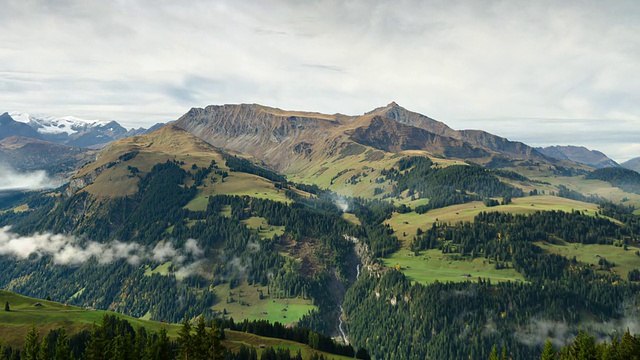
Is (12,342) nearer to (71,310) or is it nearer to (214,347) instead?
(71,310)

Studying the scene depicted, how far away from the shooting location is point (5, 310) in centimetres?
17062

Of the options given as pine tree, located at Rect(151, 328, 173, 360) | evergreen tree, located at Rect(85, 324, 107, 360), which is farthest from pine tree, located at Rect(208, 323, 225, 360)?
evergreen tree, located at Rect(85, 324, 107, 360)

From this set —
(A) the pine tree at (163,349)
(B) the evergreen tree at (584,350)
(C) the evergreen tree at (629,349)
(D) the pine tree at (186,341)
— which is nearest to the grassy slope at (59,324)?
(A) the pine tree at (163,349)

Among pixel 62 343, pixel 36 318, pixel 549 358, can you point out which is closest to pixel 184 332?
Answer: pixel 62 343

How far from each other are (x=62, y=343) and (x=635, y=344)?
452 feet

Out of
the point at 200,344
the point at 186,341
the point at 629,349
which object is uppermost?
the point at 186,341

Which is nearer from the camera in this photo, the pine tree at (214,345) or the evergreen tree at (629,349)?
the pine tree at (214,345)

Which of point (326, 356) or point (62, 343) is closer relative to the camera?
point (62, 343)

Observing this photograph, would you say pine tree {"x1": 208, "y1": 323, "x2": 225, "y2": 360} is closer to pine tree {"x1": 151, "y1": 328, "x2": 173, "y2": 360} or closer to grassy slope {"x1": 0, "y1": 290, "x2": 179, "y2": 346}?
pine tree {"x1": 151, "y1": 328, "x2": 173, "y2": 360}

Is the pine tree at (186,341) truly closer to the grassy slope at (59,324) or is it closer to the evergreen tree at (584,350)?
the grassy slope at (59,324)

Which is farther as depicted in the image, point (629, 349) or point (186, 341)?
point (629, 349)

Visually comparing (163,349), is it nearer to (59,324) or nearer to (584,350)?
(584,350)

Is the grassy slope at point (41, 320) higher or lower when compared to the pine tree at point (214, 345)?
lower

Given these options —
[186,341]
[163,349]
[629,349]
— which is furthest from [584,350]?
[163,349]
